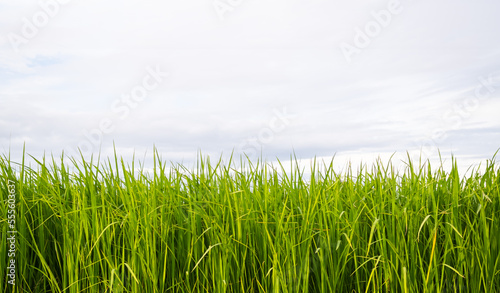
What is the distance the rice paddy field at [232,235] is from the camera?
3240 mm

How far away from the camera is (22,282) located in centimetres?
351

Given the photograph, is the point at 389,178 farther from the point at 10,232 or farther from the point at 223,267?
the point at 10,232

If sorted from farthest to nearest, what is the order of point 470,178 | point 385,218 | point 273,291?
point 470,178, point 385,218, point 273,291

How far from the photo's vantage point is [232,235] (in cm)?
328

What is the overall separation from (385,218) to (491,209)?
1.17 m

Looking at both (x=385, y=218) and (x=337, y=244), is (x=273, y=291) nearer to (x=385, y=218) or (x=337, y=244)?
(x=337, y=244)

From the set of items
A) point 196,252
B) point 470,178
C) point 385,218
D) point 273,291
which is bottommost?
point 273,291

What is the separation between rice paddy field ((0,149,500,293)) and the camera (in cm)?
324

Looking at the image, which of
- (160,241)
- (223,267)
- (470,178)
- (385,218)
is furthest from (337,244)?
(470,178)

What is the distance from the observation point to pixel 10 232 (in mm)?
3453

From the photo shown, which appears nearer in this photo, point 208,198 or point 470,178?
point 208,198

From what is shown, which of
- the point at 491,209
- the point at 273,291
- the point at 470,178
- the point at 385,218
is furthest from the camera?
the point at 470,178

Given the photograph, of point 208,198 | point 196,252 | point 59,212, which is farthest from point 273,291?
point 59,212

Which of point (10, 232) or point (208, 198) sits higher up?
point (208, 198)
